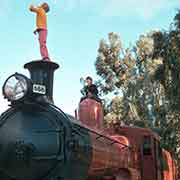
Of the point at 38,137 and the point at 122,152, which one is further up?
the point at 38,137

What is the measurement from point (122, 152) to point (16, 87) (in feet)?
8.26

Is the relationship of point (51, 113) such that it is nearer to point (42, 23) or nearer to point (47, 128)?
point (47, 128)

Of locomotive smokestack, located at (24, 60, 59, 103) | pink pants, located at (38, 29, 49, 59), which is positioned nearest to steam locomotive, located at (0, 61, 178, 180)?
locomotive smokestack, located at (24, 60, 59, 103)

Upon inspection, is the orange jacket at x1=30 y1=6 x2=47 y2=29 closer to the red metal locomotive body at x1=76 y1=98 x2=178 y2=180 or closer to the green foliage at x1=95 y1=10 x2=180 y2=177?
the red metal locomotive body at x1=76 y1=98 x2=178 y2=180

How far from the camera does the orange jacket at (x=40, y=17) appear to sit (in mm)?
7152

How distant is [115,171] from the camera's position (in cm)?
680

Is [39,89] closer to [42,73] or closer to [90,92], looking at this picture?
[42,73]

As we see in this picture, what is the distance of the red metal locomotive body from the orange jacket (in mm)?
1496

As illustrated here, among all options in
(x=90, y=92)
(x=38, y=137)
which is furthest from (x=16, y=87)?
(x=90, y=92)

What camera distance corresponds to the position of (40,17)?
7230 mm

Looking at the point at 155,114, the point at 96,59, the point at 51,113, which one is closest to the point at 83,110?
the point at 51,113

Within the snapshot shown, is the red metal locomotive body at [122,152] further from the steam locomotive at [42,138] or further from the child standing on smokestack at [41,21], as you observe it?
the child standing on smokestack at [41,21]

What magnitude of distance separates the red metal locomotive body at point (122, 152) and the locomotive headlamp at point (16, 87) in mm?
1188

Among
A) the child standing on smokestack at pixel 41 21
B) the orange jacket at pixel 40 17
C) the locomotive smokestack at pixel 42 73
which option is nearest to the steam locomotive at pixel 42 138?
the locomotive smokestack at pixel 42 73
